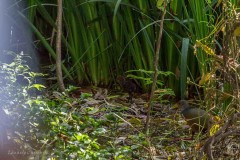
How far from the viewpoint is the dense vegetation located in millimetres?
2393

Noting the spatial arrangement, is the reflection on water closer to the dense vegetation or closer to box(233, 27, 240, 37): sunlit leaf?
the dense vegetation

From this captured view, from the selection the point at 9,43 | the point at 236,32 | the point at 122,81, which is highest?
the point at 236,32

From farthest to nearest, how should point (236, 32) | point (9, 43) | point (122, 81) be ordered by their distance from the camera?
point (9, 43) < point (122, 81) < point (236, 32)

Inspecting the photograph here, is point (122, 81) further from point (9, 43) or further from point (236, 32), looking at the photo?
point (236, 32)

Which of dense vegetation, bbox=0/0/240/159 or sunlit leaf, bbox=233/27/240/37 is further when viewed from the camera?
dense vegetation, bbox=0/0/240/159

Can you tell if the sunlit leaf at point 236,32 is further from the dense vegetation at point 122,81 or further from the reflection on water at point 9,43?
the reflection on water at point 9,43

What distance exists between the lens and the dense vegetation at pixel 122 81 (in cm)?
239

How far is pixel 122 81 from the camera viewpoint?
3934mm

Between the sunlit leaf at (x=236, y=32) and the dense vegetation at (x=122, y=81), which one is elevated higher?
the sunlit leaf at (x=236, y=32)

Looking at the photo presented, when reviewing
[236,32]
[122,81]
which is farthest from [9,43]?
[236,32]

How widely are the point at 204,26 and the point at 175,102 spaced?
0.59 m

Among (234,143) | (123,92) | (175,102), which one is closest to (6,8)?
(123,92)

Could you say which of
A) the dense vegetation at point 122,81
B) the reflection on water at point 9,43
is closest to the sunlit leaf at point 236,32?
the dense vegetation at point 122,81

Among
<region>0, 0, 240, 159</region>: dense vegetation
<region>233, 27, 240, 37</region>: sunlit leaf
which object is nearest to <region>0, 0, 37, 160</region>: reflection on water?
<region>0, 0, 240, 159</region>: dense vegetation
